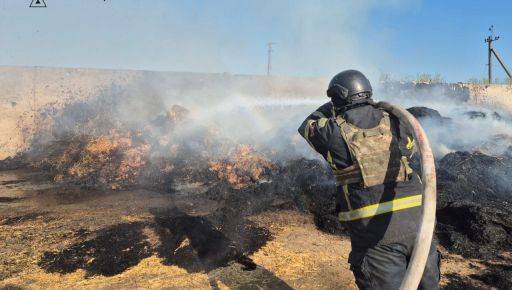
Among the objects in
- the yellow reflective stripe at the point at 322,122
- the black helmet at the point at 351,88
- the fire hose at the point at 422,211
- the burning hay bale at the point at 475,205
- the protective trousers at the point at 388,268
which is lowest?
the burning hay bale at the point at 475,205

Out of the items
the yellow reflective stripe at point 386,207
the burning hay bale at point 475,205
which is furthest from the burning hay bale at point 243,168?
the yellow reflective stripe at point 386,207

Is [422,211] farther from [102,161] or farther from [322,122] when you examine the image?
Answer: [102,161]

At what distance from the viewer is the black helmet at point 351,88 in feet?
9.09

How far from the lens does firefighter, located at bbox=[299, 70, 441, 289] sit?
2.50 metres

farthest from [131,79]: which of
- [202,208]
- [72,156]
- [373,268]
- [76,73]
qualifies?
[373,268]

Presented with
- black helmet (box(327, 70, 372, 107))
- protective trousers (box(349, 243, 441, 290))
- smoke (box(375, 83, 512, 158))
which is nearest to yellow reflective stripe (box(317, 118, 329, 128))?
black helmet (box(327, 70, 372, 107))

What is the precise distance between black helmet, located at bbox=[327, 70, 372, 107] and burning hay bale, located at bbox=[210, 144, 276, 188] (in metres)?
6.28

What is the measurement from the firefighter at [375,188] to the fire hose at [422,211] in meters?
0.10

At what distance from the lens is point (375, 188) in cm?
254

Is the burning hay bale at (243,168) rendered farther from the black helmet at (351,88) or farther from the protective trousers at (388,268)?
the protective trousers at (388,268)

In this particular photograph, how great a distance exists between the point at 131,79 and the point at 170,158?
9.32m

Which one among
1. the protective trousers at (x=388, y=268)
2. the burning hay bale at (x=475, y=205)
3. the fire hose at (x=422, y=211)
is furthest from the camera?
the burning hay bale at (x=475, y=205)

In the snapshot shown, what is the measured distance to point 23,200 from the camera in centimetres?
802

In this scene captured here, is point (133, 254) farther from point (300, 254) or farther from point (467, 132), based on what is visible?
point (467, 132)
